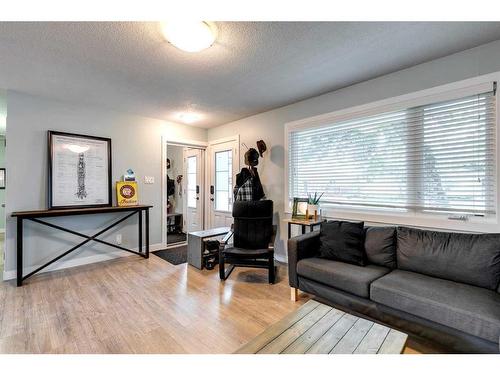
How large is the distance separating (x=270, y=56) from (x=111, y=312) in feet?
9.23

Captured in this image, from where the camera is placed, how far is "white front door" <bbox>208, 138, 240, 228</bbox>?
4.42m

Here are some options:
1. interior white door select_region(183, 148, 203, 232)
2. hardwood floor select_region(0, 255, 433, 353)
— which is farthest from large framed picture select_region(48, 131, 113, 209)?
interior white door select_region(183, 148, 203, 232)

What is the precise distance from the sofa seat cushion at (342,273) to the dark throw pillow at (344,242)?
71mm

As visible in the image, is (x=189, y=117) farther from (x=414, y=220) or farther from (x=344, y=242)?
(x=414, y=220)

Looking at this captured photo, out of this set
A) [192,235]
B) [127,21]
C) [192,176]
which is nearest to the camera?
[127,21]

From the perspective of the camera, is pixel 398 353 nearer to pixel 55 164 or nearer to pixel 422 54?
pixel 422 54

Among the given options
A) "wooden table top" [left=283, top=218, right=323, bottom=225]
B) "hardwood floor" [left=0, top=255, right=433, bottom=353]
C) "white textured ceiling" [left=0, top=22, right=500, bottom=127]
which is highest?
"white textured ceiling" [left=0, top=22, right=500, bottom=127]

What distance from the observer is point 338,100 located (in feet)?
9.78

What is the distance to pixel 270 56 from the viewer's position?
2.18 metres

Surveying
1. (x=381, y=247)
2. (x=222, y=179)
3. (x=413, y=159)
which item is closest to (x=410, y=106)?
(x=413, y=159)

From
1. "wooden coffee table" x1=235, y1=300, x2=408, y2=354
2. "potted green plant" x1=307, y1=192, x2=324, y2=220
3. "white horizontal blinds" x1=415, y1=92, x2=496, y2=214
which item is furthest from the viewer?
"potted green plant" x1=307, y1=192, x2=324, y2=220

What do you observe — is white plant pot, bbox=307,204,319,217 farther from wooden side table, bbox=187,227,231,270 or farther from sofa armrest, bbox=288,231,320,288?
wooden side table, bbox=187,227,231,270

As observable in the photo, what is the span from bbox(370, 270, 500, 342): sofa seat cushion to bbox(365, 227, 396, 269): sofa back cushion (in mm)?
244
